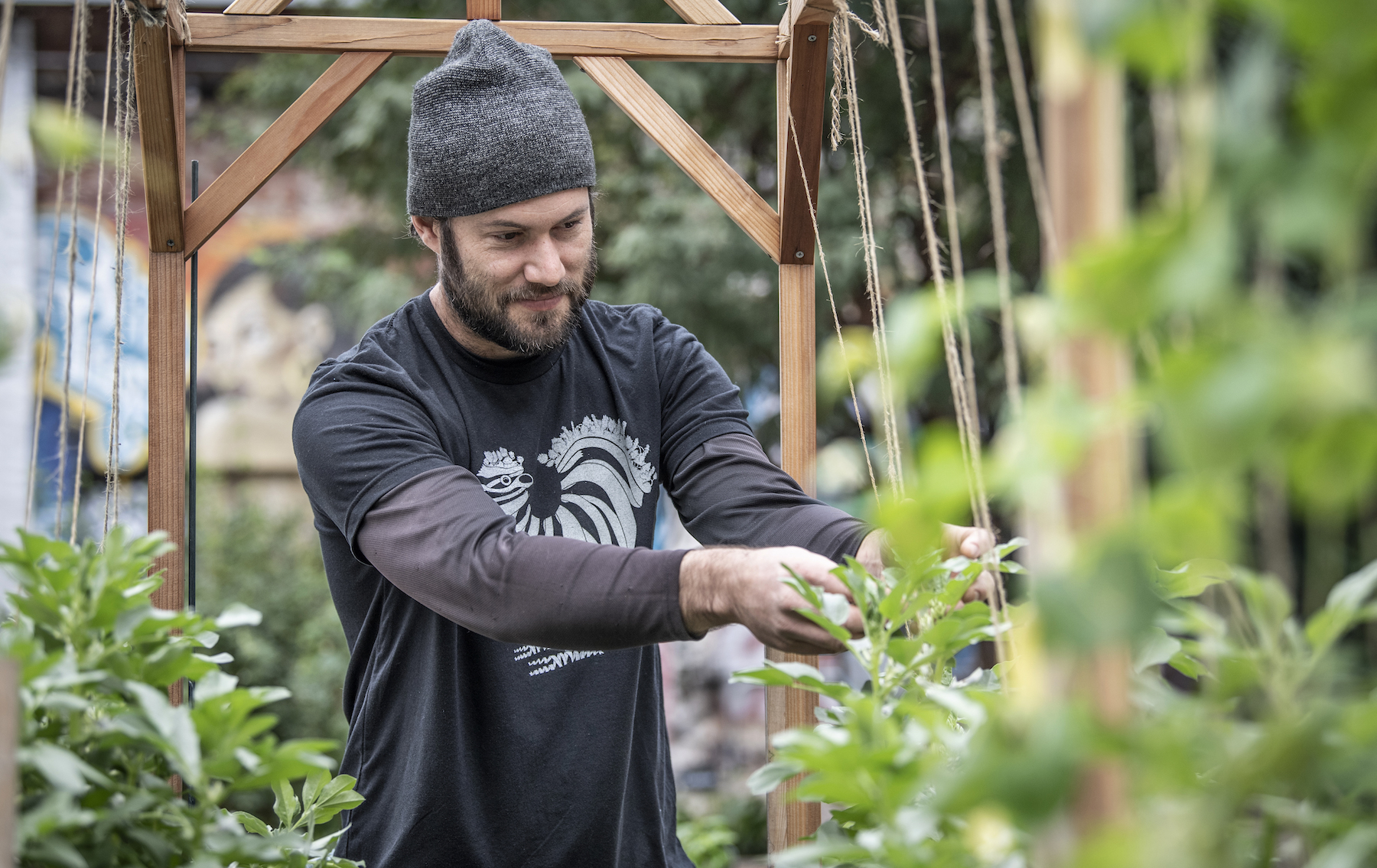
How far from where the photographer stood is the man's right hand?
0.99 metres

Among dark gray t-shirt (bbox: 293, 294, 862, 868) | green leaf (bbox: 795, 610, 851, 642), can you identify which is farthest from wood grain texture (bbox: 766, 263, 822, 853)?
green leaf (bbox: 795, 610, 851, 642)

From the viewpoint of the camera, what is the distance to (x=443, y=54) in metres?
1.93

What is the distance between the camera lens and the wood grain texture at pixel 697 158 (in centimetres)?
190

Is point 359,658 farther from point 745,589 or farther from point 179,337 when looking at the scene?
point 745,589

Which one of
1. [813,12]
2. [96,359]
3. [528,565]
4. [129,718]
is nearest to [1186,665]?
[528,565]

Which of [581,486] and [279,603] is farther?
[279,603]

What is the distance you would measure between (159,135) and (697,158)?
84 centimetres

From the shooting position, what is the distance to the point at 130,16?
1.54 meters

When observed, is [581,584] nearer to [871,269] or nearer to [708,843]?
[871,269]

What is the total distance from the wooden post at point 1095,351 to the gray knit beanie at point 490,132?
1210mm

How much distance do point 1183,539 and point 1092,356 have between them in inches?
4.5

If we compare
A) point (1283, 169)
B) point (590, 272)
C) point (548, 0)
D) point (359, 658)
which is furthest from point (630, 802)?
point (548, 0)

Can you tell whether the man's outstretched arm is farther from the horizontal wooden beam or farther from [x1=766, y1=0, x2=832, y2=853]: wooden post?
the horizontal wooden beam

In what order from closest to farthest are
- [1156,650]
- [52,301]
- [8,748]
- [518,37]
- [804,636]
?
1. [8,748]
2. [1156,650]
3. [804,636]
4. [52,301]
5. [518,37]
